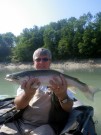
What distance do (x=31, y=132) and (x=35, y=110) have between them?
37 cm

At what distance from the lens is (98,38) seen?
181 ft

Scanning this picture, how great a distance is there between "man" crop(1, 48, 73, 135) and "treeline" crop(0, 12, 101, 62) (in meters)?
47.7

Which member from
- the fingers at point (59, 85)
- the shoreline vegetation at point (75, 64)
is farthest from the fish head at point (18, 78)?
the shoreline vegetation at point (75, 64)

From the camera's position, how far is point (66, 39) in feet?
189

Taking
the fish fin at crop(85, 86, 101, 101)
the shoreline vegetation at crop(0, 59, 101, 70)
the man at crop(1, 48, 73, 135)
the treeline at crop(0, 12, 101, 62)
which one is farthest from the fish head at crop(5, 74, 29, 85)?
the treeline at crop(0, 12, 101, 62)

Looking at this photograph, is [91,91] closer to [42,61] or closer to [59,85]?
[59,85]

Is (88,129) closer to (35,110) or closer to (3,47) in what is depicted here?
(35,110)

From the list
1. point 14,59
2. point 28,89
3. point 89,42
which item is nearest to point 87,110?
point 28,89

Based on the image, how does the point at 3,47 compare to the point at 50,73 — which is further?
the point at 3,47

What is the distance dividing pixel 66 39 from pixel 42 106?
5278 cm

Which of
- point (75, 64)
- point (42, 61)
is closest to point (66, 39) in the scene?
point (75, 64)

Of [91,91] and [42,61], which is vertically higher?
[42,61]

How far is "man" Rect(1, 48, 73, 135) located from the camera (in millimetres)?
4957

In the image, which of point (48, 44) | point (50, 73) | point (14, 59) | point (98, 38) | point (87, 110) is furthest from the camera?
point (14, 59)
